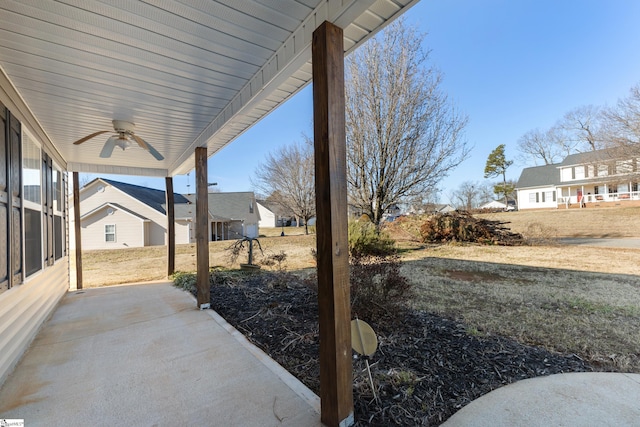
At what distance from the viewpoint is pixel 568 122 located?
22172 millimetres

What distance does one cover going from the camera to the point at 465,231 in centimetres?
989

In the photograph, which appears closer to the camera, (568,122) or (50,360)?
(50,360)

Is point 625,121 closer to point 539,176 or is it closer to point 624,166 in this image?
point 624,166

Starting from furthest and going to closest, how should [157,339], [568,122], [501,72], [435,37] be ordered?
[568,122] < [501,72] < [435,37] < [157,339]

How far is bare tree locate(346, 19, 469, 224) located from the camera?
7.84 meters

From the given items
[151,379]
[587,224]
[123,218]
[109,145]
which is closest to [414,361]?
[151,379]

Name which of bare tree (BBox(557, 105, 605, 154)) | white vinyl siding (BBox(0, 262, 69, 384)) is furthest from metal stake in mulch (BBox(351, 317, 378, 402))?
bare tree (BBox(557, 105, 605, 154))

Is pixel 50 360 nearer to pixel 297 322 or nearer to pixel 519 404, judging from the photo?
pixel 297 322

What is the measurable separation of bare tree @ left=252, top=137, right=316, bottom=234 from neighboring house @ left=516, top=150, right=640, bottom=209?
17.1m

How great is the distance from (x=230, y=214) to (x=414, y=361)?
74.5 ft

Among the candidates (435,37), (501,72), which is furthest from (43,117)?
(501,72)

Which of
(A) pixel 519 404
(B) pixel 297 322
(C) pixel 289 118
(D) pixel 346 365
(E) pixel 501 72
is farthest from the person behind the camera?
(C) pixel 289 118

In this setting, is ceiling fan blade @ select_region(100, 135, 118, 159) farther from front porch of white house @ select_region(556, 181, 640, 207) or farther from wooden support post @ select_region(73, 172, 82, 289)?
front porch of white house @ select_region(556, 181, 640, 207)

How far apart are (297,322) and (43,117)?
4.15 metres
